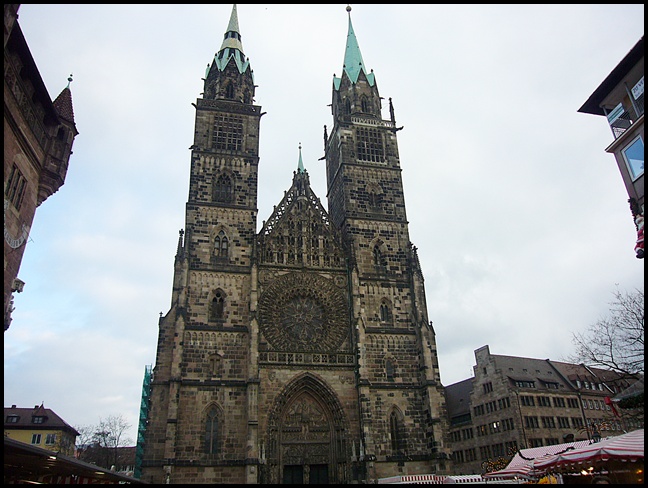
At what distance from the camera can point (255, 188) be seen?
34125 mm

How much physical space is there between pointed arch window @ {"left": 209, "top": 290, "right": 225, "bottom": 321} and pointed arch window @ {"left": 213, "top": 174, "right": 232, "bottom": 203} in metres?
6.58

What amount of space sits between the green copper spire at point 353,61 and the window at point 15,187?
27981 millimetres

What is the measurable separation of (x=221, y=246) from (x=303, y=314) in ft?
22.2

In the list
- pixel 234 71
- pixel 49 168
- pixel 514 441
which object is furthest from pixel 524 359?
pixel 49 168

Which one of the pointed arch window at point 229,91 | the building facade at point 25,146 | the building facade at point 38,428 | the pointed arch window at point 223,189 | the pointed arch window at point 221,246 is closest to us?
the building facade at point 25,146

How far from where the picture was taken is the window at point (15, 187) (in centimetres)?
1703

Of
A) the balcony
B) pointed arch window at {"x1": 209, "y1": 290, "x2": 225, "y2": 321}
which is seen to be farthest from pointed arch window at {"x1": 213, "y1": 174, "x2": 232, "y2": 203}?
the balcony

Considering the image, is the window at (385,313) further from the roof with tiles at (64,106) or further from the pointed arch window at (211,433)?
the roof with tiles at (64,106)

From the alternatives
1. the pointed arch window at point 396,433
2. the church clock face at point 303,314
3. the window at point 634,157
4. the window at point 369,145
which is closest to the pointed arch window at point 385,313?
the church clock face at point 303,314

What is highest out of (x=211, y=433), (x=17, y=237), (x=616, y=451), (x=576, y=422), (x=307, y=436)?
(x=17, y=237)

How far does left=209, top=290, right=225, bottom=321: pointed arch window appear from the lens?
2998cm

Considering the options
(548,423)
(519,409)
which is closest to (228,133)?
(519,409)

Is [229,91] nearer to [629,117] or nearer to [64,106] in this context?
[64,106]

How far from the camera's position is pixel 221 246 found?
105ft
